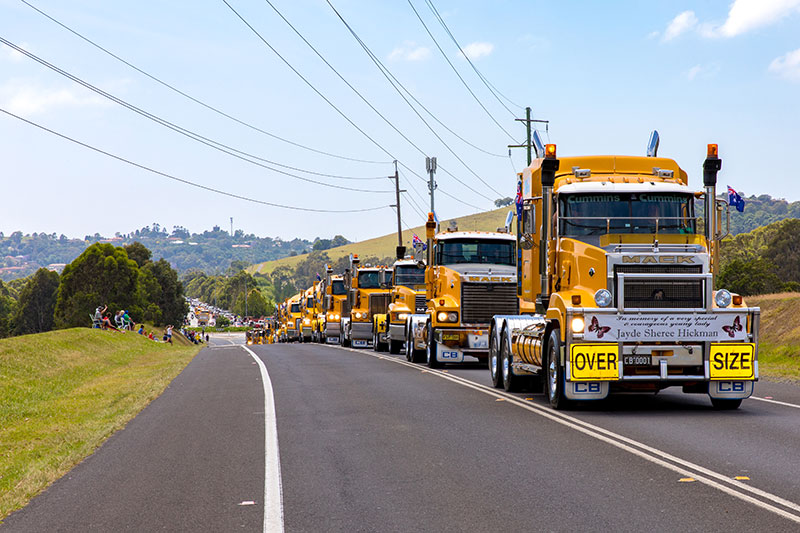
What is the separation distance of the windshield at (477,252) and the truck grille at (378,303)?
15.8 meters

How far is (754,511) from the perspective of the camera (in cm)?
720

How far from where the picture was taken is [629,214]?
14.6 m

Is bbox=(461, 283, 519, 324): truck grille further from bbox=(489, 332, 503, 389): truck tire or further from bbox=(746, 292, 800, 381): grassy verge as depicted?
bbox=(746, 292, 800, 381): grassy verge

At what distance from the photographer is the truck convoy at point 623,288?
44.6 feet

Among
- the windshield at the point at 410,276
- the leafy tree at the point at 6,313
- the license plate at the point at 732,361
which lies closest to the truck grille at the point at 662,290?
the license plate at the point at 732,361

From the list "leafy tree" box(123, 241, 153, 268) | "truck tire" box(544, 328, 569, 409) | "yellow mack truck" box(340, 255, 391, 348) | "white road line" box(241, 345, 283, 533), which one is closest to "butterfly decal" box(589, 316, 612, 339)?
"truck tire" box(544, 328, 569, 409)

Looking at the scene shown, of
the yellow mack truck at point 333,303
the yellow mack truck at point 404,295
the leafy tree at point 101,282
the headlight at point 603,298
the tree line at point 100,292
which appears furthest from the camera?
the leafy tree at point 101,282

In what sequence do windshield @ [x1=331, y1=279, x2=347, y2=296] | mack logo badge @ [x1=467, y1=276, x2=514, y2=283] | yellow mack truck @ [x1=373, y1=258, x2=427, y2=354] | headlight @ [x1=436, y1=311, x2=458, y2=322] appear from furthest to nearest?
1. windshield @ [x1=331, y1=279, x2=347, y2=296]
2. yellow mack truck @ [x1=373, y1=258, x2=427, y2=354]
3. headlight @ [x1=436, y1=311, x2=458, y2=322]
4. mack logo badge @ [x1=467, y1=276, x2=514, y2=283]

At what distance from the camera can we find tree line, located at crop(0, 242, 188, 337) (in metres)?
95.8

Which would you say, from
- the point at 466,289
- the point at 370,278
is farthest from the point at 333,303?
the point at 466,289

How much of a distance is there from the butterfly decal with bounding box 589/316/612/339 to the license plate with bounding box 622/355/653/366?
1.49ft

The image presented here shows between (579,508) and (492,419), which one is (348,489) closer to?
(579,508)

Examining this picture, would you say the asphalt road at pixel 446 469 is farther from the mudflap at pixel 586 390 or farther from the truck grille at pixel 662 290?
the truck grille at pixel 662 290

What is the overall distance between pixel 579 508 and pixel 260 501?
108 inches
